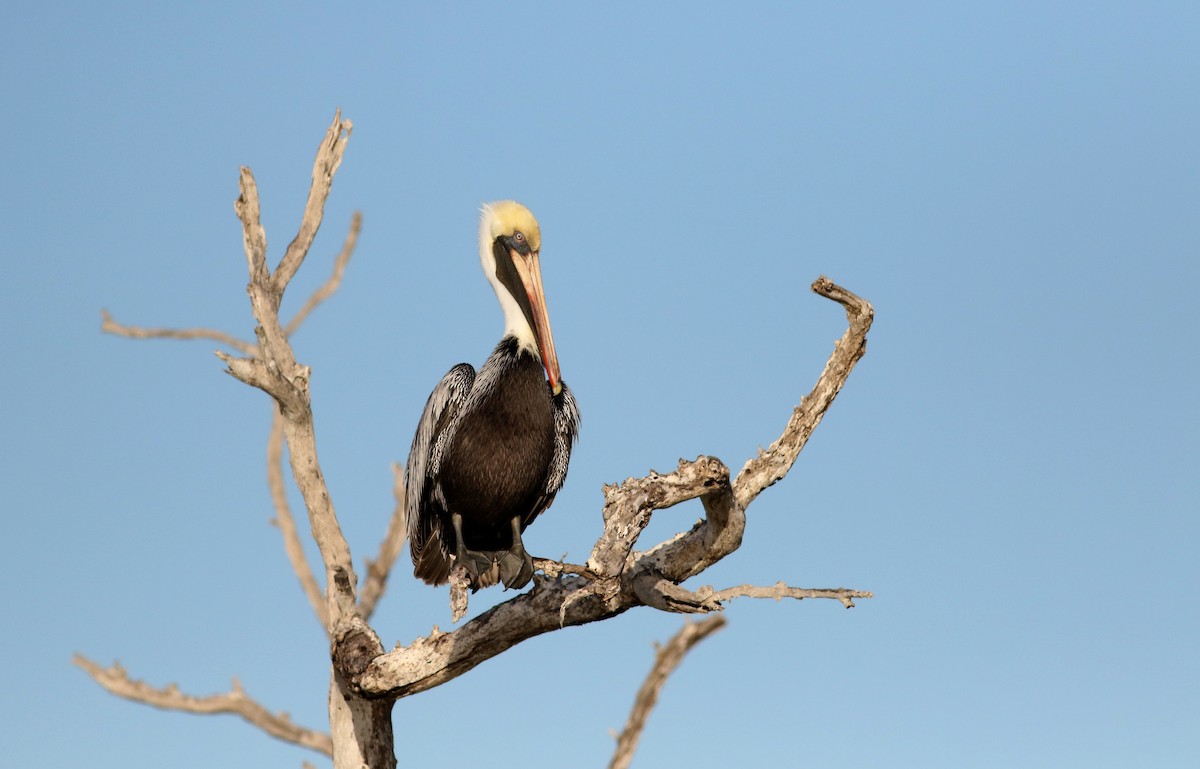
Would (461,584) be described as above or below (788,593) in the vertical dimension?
above

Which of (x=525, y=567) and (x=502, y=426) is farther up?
(x=502, y=426)

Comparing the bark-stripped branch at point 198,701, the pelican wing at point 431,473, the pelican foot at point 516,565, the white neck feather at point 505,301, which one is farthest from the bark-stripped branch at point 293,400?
the bark-stripped branch at point 198,701

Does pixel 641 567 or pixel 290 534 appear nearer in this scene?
pixel 641 567

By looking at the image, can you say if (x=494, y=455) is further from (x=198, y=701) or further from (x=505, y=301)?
(x=198, y=701)

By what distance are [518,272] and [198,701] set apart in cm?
377

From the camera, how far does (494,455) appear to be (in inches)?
282

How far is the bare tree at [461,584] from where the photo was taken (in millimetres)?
5484

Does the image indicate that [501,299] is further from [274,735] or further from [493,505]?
[274,735]

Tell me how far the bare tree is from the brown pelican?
61cm

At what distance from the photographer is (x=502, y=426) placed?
7.18 meters

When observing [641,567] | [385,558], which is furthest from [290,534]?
[641,567]

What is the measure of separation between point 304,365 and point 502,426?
1195 millimetres

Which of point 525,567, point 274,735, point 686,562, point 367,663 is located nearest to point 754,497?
point 686,562

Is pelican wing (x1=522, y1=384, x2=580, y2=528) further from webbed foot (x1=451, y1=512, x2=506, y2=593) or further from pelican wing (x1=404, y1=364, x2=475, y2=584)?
pelican wing (x1=404, y1=364, x2=475, y2=584)
